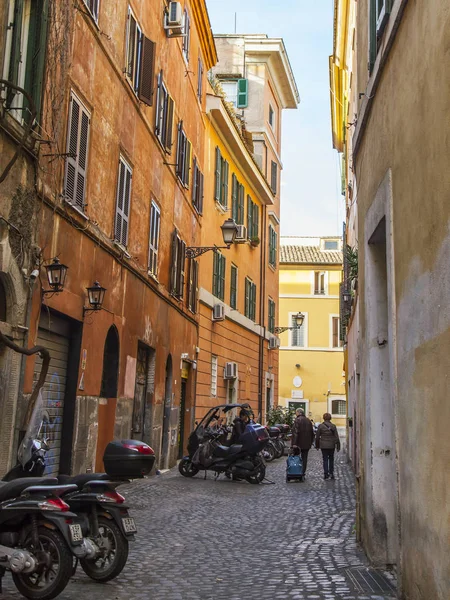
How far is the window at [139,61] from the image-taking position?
14398 millimetres

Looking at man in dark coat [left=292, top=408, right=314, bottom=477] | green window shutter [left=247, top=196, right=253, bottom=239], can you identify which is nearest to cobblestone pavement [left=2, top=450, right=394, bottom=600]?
man in dark coat [left=292, top=408, right=314, bottom=477]

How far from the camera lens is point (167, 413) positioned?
1795cm

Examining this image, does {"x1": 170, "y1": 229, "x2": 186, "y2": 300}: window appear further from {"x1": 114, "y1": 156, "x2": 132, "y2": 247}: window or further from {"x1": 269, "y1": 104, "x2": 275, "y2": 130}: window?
{"x1": 269, "y1": 104, "x2": 275, "y2": 130}: window

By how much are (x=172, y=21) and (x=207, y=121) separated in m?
6.06

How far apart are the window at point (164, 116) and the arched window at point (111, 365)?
5.13m

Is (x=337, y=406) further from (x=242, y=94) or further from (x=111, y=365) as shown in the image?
(x=111, y=365)

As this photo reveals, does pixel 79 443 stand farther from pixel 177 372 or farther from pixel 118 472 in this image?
pixel 177 372

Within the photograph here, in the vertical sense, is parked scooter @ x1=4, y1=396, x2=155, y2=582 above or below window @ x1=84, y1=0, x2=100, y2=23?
below

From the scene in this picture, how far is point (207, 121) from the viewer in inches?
Answer: 914

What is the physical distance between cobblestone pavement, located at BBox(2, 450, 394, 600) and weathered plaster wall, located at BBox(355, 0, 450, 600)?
120 cm

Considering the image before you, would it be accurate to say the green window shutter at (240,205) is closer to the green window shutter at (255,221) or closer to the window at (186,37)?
the green window shutter at (255,221)

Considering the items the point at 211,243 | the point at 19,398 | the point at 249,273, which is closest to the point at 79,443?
the point at 19,398

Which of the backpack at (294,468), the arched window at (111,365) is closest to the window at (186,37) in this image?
the arched window at (111,365)

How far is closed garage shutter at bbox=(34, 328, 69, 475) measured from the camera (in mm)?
10763
